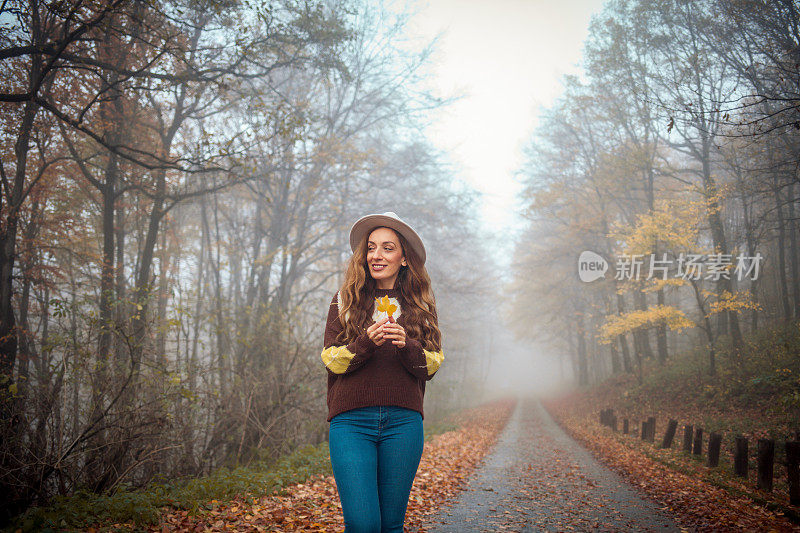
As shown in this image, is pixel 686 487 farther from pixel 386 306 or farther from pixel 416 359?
pixel 386 306

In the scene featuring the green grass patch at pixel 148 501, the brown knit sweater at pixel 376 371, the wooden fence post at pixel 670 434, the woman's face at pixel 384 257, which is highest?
the woman's face at pixel 384 257

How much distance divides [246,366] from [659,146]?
1730cm

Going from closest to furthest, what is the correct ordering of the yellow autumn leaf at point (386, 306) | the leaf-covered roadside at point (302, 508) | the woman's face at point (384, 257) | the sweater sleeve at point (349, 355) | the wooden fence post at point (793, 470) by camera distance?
the sweater sleeve at point (349, 355)
the yellow autumn leaf at point (386, 306)
the woman's face at point (384, 257)
the leaf-covered roadside at point (302, 508)
the wooden fence post at point (793, 470)

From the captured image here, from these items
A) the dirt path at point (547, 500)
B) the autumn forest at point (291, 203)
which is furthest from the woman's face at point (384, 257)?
the autumn forest at point (291, 203)

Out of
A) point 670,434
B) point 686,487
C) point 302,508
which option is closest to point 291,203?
point 302,508

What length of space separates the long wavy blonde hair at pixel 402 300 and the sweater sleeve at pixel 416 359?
0.44ft

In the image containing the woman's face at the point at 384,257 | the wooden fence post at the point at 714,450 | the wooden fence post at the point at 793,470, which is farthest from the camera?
the wooden fence post at the point at 714,450

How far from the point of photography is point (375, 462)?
7.32 ft

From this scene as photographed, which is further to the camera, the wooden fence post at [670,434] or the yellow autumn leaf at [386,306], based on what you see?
the wooden fence post at [670,434]

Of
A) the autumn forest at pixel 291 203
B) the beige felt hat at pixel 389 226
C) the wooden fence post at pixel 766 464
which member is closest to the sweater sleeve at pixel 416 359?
the beige felt hat at pixel 389 226

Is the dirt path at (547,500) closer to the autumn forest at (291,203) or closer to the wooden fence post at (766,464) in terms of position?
the wooden fence post at (766,464)

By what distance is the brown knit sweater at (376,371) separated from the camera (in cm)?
230

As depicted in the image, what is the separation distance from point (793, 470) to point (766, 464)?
0.64m

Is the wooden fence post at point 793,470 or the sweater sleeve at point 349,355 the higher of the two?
the sweater sleeve at point 349,355
